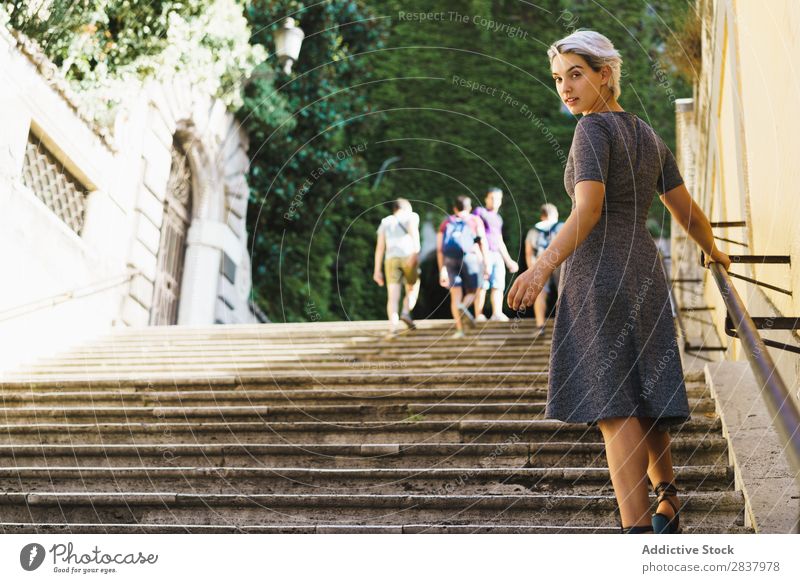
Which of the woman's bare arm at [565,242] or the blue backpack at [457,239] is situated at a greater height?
the blue backpack at [457,239]

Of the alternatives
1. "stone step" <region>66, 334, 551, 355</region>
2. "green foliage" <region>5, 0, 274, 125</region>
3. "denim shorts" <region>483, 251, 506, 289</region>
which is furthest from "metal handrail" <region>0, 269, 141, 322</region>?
"denim shorts" <region>483, 251, 506, 289</region>

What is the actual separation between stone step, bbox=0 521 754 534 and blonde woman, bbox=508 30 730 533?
82cm

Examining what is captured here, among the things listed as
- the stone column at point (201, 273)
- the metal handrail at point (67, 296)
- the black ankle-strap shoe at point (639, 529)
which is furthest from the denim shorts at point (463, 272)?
the stone column at point (201, 273)

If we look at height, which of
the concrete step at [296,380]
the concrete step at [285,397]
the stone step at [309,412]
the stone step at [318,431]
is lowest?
the stone step at [318,431]

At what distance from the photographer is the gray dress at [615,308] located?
2.39m

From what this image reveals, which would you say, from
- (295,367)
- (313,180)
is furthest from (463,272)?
(313,180)

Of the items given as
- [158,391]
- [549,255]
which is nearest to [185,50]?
[158,391]

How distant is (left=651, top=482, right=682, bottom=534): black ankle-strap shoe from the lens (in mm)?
2359

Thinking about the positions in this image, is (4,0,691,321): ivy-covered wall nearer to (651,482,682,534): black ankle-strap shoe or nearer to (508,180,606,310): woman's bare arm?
(508,180,606,310): woman's bare arm

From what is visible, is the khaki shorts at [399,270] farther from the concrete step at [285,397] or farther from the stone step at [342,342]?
the concrete step at [285,397]

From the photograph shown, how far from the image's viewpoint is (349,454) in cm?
423

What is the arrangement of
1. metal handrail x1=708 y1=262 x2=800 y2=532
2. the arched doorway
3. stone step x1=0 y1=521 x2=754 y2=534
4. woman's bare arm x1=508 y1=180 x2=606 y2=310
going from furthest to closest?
the arched doorway, stone step x1=0 y1=521 x2=754 y2=534, woman's bare arm x1=508 y1=180 x2=606 y2=310, metal handrail x1=708 y1=262 x2=800 y2=532

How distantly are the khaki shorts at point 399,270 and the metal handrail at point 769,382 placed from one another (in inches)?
196

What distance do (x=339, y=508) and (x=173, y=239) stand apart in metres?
9.57
